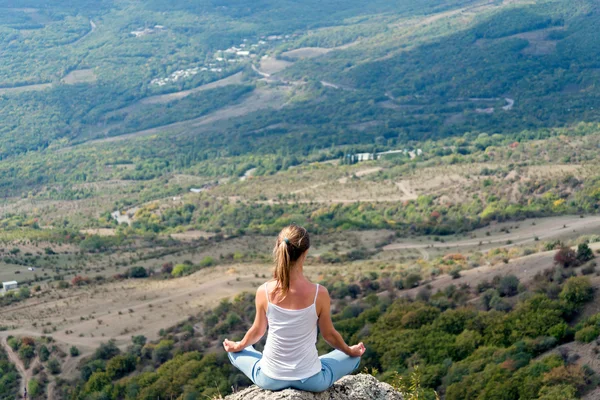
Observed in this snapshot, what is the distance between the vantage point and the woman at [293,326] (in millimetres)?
10070

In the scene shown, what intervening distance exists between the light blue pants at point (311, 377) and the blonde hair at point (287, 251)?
0.99 m

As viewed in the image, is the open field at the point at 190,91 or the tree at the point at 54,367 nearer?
the tree at the point at 54,367

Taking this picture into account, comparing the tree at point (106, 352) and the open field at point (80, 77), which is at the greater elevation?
the tree at point (106, 352)

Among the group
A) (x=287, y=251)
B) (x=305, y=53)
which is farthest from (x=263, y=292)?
(x=305, y=53)

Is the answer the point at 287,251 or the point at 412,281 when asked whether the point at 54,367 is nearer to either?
the point at 412,281

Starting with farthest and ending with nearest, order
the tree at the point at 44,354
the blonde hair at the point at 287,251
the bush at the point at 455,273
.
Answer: the bush at the point at 455,273 < the tree at the point at 44,354 < the blonde hair at the point at 287,251

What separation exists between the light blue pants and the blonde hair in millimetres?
986

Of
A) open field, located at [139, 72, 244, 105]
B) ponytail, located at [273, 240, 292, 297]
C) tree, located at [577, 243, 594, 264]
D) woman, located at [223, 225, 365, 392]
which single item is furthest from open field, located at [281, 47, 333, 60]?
ponytail, located at [273, 240, 292, 297]

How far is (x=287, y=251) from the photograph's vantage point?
9.85 metres

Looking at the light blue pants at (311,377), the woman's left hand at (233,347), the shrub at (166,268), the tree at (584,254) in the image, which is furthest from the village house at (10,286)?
the light blue pants at (311,377)

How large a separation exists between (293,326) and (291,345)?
0.22m

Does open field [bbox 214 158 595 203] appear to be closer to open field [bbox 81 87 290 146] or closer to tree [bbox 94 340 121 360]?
tree [bbox 94 340 121 360]

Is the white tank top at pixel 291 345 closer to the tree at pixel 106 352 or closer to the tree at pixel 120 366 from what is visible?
the tree at pixel 120 366

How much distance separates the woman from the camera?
10.1 m
